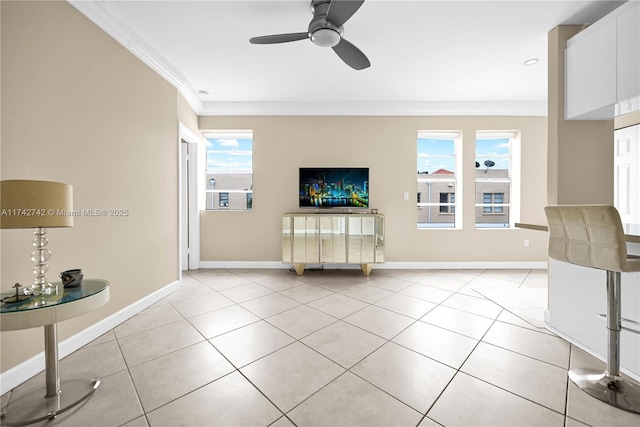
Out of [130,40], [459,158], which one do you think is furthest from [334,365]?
[459,158]

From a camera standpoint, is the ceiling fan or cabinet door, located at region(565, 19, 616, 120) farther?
cabinet door, located at region(565, 19, 616, 120)

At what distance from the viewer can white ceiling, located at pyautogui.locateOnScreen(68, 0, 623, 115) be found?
2.13 metres

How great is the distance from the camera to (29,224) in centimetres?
126

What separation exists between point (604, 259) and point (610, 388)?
2.47 feet

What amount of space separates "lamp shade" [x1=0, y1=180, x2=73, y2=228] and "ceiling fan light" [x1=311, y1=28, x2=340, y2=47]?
2000mm

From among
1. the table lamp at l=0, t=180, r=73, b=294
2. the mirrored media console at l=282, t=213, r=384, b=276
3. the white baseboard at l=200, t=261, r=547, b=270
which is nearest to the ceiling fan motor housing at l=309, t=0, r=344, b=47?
the table lamp at l=0, t=180, r=73, b=294

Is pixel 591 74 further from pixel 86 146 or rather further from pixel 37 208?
pixel 86 146

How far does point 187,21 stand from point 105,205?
1.80 m

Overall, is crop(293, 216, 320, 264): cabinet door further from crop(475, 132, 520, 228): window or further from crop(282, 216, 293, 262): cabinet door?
crop(475, 132, 520, 228): window

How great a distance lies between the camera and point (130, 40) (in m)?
2.39

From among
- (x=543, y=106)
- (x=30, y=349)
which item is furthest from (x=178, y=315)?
(x=543, y=106)

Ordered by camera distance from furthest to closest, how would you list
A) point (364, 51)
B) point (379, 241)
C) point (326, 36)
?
point (379, 241) < point (364, 51) < point (326, 36)

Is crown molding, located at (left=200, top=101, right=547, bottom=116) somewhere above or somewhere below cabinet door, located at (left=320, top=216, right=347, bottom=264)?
above

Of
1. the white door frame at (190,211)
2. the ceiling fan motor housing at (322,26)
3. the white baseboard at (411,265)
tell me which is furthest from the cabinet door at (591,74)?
the white door frame at (190,211)
